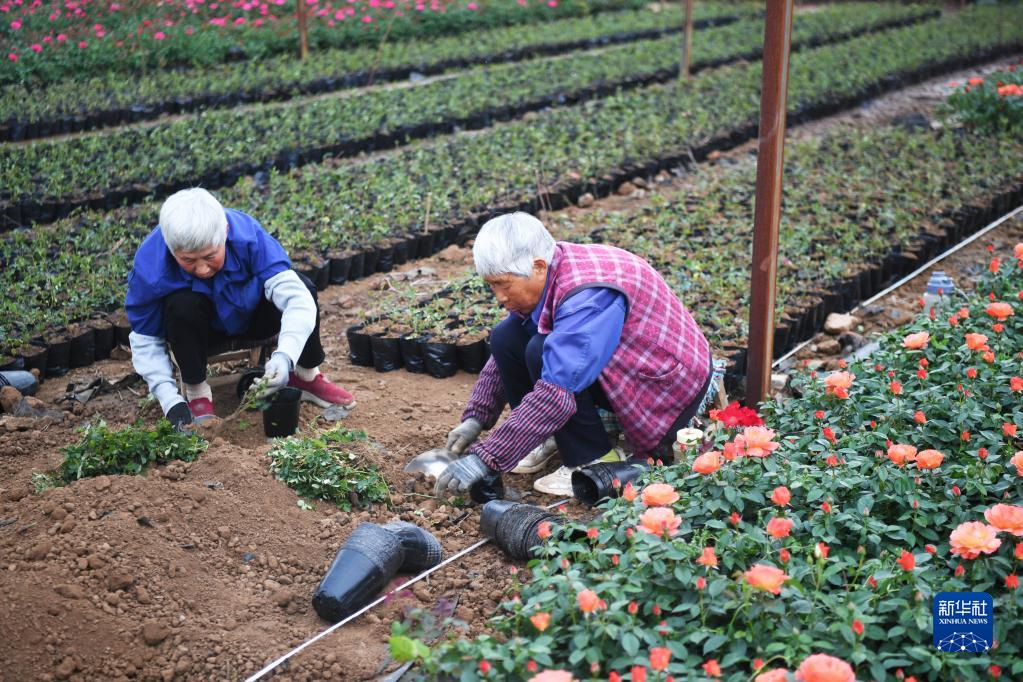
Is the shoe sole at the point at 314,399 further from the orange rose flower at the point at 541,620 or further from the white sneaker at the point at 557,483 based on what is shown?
the orange rose flower at the point at 541,620

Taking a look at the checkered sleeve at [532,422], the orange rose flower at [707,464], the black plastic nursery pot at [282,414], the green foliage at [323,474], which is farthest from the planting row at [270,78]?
the orange rose flower at [707,464]

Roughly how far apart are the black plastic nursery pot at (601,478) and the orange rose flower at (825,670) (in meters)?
1.36

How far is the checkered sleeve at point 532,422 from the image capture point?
10.6ft

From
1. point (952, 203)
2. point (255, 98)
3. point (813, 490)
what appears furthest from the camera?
point (255, 98)

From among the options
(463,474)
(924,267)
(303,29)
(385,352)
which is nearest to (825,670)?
(463,474)

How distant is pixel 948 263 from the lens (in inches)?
237

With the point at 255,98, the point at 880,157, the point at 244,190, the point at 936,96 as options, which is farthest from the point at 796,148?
the point at 255,98

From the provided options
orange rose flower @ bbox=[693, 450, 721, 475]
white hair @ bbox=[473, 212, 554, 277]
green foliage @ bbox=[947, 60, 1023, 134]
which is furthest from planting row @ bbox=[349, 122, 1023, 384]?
orange rose flower @ bbox=[693, 450, 721, 475]

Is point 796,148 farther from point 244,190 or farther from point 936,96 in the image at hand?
point 244,190

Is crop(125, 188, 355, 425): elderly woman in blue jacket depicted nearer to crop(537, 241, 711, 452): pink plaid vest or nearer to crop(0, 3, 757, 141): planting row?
crop(537, 241, 711, 452): pink plaid vest

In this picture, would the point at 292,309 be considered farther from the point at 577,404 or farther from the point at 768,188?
the point at 768,188

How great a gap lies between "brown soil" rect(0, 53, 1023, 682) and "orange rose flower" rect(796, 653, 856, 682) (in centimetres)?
111

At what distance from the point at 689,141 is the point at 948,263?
261 cm

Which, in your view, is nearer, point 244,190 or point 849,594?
point 849,594
